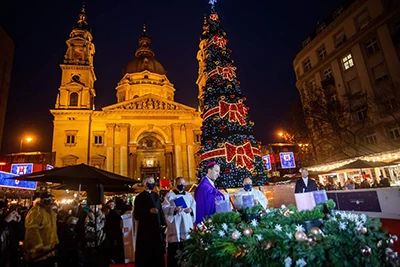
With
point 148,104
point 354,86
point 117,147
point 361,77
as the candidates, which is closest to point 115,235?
point 361,77

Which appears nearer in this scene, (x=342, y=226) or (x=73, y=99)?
(x=342, y=226)

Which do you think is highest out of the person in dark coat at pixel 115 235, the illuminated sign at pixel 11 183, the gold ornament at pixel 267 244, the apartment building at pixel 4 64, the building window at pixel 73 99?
the building window at pixel 73 99

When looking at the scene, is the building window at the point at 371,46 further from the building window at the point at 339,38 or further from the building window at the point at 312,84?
the building window at the point at 312,84

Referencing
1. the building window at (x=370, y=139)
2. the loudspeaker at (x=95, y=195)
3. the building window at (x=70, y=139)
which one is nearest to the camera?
the loudspeaker at (x=95, y=195)

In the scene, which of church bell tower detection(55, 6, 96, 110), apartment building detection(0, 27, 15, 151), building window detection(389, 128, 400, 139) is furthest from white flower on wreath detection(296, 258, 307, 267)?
church bell tower detection(55, 6, 96, 110)

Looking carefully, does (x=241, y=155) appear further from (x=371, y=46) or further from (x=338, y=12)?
(x=338, y=12)

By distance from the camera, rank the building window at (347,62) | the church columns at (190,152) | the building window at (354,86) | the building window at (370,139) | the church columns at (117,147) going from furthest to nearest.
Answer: the church columns at (190,152) → the church columns at (117,147) → the building window at (347,62) → the building window at (354,86) → the building window at (370,139)

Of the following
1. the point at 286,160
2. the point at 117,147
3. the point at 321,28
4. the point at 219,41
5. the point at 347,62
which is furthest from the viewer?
the point at 117,147

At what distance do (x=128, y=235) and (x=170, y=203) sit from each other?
3384 mm

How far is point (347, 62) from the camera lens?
2512 centimetres

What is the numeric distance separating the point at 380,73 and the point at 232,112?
55.6ft

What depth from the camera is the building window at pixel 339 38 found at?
25628mm

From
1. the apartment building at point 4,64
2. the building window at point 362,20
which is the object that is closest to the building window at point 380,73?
the building window at point 362,20

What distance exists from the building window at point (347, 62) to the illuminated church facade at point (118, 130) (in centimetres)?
2400
